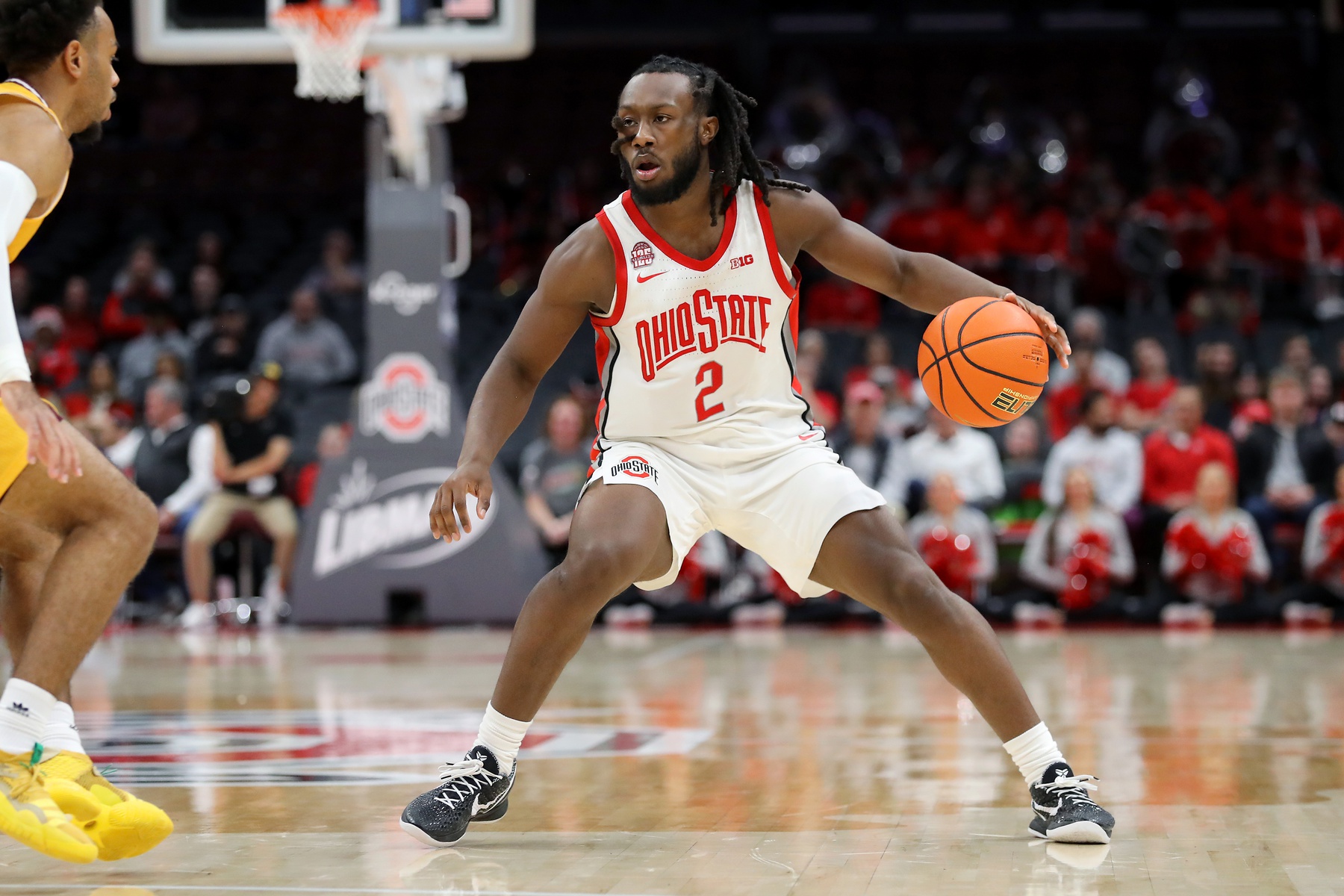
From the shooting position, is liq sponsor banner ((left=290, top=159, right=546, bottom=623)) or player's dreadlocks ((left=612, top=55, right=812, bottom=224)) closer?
player's dreadlocks ((left=612, top=55, right=812, bottom=224))

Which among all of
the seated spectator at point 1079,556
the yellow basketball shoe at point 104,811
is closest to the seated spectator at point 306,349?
the seated spectator at point 1079,556

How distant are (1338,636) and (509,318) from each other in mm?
9024

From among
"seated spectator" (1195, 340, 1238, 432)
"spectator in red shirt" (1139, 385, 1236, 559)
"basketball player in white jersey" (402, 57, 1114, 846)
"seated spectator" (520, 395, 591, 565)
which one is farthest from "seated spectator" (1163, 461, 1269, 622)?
"basketball player in white jersey" (402, 57, 1114, 846)

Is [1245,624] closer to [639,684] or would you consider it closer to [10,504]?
[639,684]

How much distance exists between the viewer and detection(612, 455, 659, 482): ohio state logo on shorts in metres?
3.98

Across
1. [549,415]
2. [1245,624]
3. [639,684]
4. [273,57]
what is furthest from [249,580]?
[1245,624]

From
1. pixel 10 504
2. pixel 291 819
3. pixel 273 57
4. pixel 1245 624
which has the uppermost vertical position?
pixel 273 57

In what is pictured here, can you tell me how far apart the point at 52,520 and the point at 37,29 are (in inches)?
42.3

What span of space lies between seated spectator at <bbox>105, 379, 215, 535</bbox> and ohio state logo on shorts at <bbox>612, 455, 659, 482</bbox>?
843cm

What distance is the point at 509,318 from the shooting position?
638 inches

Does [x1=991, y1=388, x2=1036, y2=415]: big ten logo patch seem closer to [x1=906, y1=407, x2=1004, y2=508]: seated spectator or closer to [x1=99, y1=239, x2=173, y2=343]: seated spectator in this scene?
[x1=906, y1=407, x2=1004, y2=508]: seated spectator

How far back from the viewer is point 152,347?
14.8 meters

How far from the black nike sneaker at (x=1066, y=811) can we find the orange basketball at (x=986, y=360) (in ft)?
A: 2.98

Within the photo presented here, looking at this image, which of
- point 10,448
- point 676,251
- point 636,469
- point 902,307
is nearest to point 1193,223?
point 902,307
